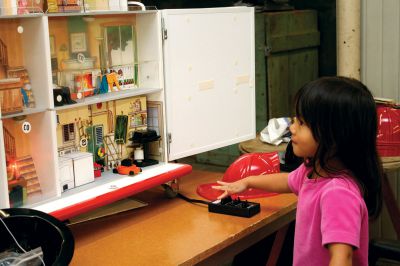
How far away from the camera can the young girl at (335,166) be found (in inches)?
63.1

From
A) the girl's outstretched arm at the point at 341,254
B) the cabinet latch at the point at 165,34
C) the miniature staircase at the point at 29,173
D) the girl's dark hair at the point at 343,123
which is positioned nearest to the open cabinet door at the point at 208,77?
the cabinet latch at the point at 165,34

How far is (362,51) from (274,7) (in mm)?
924

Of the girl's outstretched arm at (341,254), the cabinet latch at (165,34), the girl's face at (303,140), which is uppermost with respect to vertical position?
A: the cabinet latch at (165,34)

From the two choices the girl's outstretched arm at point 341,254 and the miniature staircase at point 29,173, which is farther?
the miniature staircase at point 29,173

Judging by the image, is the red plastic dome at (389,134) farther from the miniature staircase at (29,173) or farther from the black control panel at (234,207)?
the miniature staircase at (29,173)

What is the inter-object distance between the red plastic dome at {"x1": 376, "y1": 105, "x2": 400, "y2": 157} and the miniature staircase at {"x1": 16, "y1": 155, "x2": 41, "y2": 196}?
5.44 ft

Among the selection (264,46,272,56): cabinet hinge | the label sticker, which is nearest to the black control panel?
the label sticker

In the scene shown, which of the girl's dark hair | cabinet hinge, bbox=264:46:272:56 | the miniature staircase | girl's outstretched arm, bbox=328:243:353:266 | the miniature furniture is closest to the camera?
girl's outstretched arm, bbox=328:243:353:266

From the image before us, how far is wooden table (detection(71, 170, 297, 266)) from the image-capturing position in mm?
1772

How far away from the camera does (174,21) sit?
2.22 metres

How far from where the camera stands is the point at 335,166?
170 cm

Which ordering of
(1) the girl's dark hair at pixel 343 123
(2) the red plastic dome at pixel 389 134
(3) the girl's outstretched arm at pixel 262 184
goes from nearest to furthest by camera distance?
(1) the girl's dark hair at pixel 343 123, (3) the girl's outstretched arm at pixel 262 184, (2) the red plastic dome at pixel 389 134

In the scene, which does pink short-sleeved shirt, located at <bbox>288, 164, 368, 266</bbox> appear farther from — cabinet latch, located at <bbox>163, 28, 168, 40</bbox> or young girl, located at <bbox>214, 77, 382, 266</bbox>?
cabinet latch, located at <bbox>163, 28, 168, 40</bbox>

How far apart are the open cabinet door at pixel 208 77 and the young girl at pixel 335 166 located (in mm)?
663
